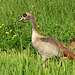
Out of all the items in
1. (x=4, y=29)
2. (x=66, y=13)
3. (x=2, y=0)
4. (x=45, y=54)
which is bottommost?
(x=45, y=54)

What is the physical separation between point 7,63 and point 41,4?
16.5 ft

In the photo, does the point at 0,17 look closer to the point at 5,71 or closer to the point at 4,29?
the point at 4,29

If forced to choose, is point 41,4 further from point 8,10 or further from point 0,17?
point 0,17

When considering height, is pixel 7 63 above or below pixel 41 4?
below

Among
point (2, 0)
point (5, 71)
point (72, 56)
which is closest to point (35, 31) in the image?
point (72, 56)

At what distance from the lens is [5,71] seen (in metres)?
2.96

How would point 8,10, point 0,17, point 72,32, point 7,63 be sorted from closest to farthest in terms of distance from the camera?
point 7,63
point 72,32
point 0,17
point 8,10

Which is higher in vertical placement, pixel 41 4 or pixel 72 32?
pixel 41 4

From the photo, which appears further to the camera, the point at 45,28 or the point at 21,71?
the point at 45,28

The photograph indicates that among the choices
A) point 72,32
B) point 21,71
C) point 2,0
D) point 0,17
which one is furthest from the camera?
point 2,0

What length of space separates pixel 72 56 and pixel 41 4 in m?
4.16

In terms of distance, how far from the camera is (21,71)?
2955mm

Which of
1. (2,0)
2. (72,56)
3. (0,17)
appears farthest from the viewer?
(2,0)

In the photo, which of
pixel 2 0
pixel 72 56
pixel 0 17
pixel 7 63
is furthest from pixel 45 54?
pixel 2 0
